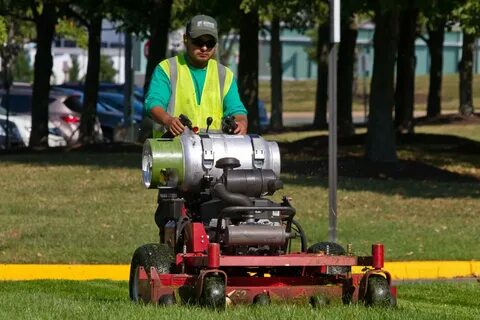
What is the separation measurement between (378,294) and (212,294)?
1035mm

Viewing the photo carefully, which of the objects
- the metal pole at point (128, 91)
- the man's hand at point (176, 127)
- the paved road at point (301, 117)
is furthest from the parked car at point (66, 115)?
the man's hand at point (176, 127)

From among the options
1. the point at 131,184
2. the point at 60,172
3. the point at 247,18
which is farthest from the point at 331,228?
the point at 247,18

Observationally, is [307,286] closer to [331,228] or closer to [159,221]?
[159,221]

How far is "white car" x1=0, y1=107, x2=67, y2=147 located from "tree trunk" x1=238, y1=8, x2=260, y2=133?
4368mm

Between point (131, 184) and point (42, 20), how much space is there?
37.0 feet

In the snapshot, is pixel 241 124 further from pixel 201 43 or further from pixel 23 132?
pixel 23 132

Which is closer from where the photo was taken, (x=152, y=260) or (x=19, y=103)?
(x=152, y=260)

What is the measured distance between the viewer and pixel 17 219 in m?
17.3

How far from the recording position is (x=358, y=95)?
7612 cm

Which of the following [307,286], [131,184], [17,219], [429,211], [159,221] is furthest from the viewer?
[131,184]

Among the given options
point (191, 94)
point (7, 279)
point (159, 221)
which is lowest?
point (7, 279)

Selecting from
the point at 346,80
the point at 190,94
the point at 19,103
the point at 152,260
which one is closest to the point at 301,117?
the point at 19,103

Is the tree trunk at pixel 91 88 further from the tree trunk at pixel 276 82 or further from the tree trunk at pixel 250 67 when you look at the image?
the tree trunk at pixel 276 82

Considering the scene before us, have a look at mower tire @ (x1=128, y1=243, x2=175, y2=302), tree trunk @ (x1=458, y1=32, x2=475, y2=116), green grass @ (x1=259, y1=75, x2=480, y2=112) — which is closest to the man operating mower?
mower tire @ (x1=128, y1=243, x2=175, y2=302)
